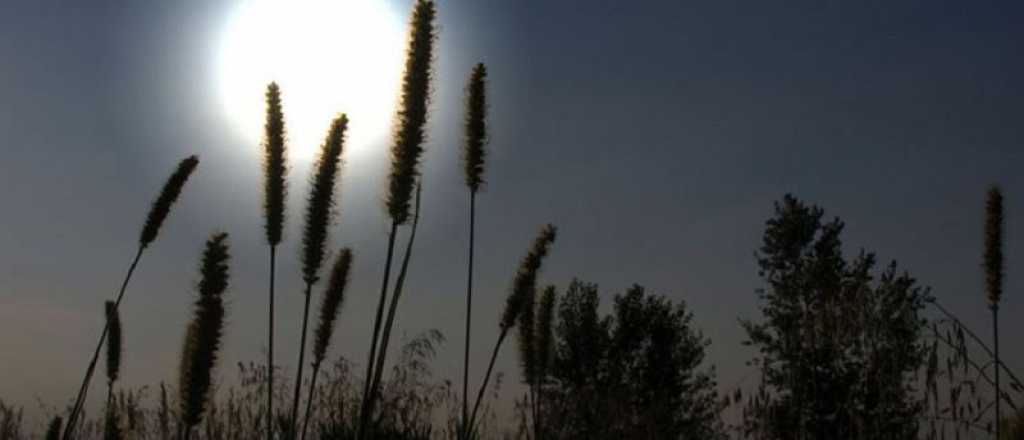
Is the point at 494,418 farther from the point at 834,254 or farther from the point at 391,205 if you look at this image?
the point at 834,254

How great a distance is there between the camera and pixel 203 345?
3023 mm

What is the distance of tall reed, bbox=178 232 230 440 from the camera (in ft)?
9.93

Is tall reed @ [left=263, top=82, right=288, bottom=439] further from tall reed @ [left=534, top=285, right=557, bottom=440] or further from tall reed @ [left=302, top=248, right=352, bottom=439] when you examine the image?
tall reed @ [left=534, top=285, right=557, bottom=440]

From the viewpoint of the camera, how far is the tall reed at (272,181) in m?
4.22

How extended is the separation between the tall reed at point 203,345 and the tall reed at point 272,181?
93 cm

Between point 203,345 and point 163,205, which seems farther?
point 163,205

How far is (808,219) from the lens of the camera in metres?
53.3

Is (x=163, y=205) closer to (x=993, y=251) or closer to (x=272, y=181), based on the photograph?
(x=272, y=181)

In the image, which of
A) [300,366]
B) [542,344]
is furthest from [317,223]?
[542,344]

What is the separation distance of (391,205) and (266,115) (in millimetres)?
1438

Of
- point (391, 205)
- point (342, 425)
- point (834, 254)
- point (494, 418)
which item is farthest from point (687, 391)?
point (391, 205)

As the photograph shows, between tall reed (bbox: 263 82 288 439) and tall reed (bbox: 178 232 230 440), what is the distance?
929 mm

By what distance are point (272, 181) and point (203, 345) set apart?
64.4 inches

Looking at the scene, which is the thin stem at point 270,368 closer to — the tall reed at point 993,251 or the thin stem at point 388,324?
the thin stem at point 388,324
